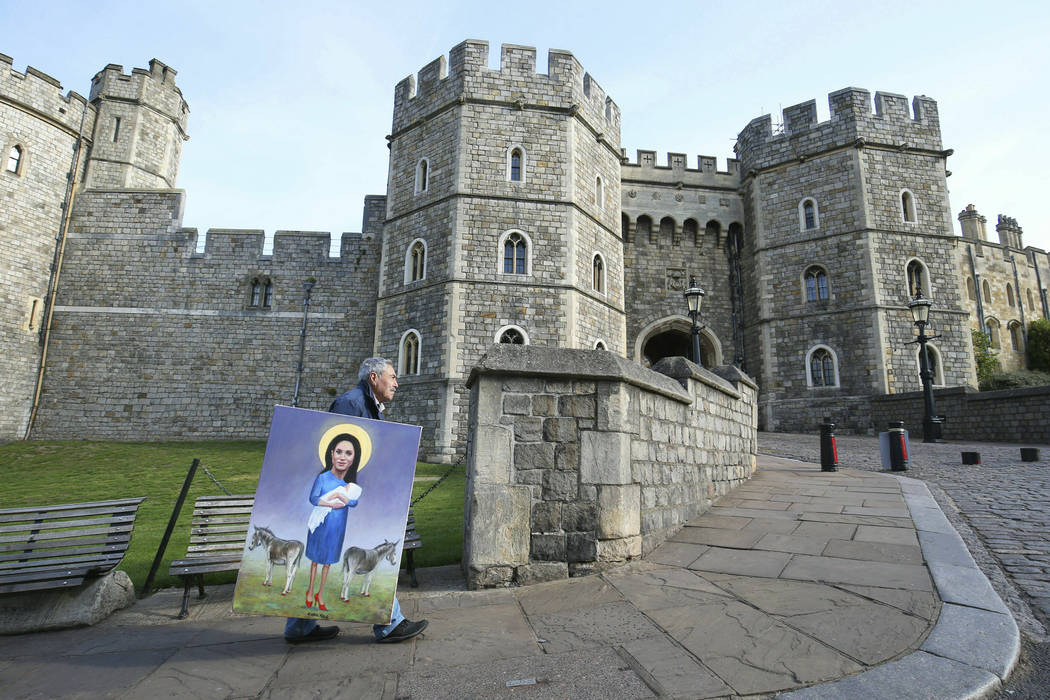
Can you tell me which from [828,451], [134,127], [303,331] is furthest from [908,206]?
[134,127]

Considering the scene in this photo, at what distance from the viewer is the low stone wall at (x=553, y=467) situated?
3809mm

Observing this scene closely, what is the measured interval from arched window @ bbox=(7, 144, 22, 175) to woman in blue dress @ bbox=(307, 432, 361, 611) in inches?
765

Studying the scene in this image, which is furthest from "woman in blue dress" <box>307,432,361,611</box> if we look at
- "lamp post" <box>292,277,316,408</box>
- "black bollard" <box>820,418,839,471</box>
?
"lamp post" <box>292,277,316,408</box>

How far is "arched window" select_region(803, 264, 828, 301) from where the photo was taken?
58.2 ft

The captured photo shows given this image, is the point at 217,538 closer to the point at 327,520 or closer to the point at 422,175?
the point at 327,520

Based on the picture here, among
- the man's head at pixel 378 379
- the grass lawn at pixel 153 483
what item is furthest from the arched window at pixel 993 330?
the man's head at pixel 378 379

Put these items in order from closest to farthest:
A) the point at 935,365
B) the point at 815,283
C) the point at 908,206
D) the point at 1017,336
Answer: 1. the point at 935,365
2. the point at 908,206
3. the point at 815,283
4. the point at 1017,336

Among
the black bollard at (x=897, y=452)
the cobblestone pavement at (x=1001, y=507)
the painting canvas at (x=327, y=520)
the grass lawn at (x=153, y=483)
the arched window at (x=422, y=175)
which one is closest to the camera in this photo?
the painting canvas at (x=327, y=520)

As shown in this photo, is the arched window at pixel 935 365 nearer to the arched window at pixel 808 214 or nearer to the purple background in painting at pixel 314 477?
the arched window at pixel 808 214

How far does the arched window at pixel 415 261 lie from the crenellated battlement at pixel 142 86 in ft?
37.5

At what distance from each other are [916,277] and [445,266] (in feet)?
48.9

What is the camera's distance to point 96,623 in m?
3.36

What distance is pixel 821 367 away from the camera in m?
17.4

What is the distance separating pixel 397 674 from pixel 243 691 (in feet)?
2.09
